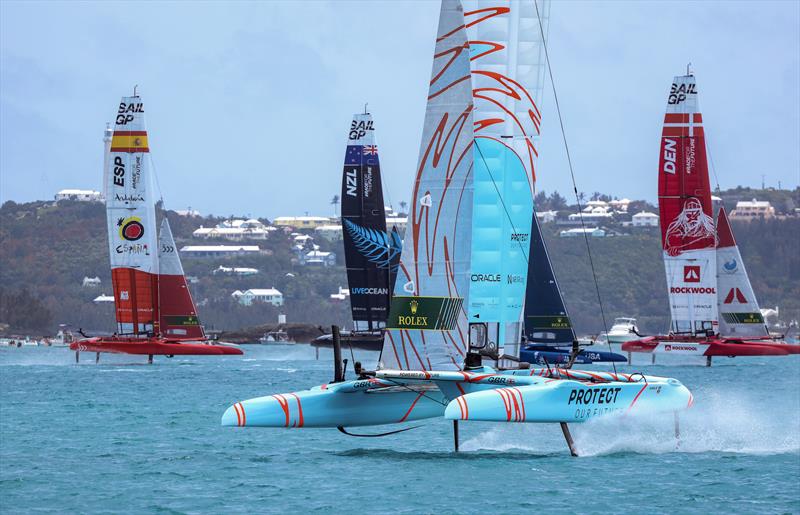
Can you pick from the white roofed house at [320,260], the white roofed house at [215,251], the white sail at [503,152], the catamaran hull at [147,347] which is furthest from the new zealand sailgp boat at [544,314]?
the white roofed house at [215,251]

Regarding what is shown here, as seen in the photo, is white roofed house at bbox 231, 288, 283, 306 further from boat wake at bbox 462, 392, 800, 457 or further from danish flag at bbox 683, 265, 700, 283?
boat wake at bbox 462, 392, 800, 457

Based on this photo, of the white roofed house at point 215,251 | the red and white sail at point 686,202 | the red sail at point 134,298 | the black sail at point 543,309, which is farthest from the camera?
the white roofed house at point 215,251

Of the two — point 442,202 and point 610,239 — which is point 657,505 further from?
point 610,239

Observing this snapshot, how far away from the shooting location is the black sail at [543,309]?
36938 mm

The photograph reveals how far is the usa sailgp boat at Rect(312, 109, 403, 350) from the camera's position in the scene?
153ft

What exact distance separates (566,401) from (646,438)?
14.2 ft

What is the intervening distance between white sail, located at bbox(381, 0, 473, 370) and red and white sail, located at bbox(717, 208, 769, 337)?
3459cm

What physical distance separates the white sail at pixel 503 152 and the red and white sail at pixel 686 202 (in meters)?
25.8

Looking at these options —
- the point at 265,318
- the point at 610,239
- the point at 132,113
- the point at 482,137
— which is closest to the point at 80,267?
the point at 265,318

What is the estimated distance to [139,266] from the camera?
5150cm

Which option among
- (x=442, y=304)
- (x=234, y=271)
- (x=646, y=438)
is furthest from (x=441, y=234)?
(x=234, y=271)

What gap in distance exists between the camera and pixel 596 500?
17.6 metres

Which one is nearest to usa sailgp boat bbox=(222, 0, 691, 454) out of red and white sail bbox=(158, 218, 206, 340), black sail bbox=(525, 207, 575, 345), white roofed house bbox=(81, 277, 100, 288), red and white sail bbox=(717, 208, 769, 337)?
black sail bbox=(525, 207, 575, 345)

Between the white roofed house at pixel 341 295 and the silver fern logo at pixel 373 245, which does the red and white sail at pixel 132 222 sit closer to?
the silver fern logo at pixel 373 245
